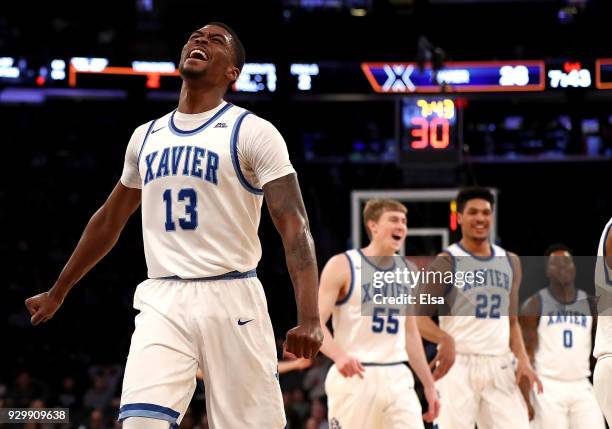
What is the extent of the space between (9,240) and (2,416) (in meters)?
8.49

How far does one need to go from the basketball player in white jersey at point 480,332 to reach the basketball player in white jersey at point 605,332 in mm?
1900

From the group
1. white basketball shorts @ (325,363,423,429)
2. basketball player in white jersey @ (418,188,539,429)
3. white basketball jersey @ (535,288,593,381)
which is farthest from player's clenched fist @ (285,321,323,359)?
white basketball jersey @ (535,288,593,381)

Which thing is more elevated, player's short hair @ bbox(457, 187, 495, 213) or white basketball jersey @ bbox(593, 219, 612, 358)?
player's short hair @ bbox(457, 187, 495, 213)

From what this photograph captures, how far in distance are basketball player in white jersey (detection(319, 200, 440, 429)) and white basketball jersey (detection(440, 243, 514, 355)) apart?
1.31 feet

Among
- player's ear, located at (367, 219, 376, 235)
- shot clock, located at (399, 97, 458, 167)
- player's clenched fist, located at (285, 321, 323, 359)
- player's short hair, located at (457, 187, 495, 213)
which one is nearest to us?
player's clenched fist, located at (285, 321, 323, 359)

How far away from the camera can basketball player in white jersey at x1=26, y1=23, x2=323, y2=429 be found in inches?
158

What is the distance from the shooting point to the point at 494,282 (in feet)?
25.5

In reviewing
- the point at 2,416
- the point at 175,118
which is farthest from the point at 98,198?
the point at 175,118

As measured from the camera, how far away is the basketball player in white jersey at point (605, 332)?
5309mm

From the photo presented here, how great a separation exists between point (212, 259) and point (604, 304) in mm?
2334

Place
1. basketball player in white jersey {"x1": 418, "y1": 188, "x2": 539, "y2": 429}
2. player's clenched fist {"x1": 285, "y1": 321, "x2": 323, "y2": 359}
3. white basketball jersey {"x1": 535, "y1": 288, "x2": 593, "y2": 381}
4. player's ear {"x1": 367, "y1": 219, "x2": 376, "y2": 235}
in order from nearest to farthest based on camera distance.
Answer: player's clenched fist {"x1": 285, "y1": 321, "x2": 323, "y2": 359}
basketball player in white jersey {"x1": 418, "y1": 188, "x2": 539, "y2": 429}
player's ear {"x1": 367, "y1": 219, "x2": 376, "y2": 235}
white basketball jersey {"x1": 535, "y1": 288, "x2": 593, "y2": 381}

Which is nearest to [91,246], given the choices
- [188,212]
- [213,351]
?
[188,212]

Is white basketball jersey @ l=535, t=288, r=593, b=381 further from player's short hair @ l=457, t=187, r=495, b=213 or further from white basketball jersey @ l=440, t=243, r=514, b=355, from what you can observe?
player's short hair @ l=457, t=187, r=495, b=213

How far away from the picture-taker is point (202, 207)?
4246mm
